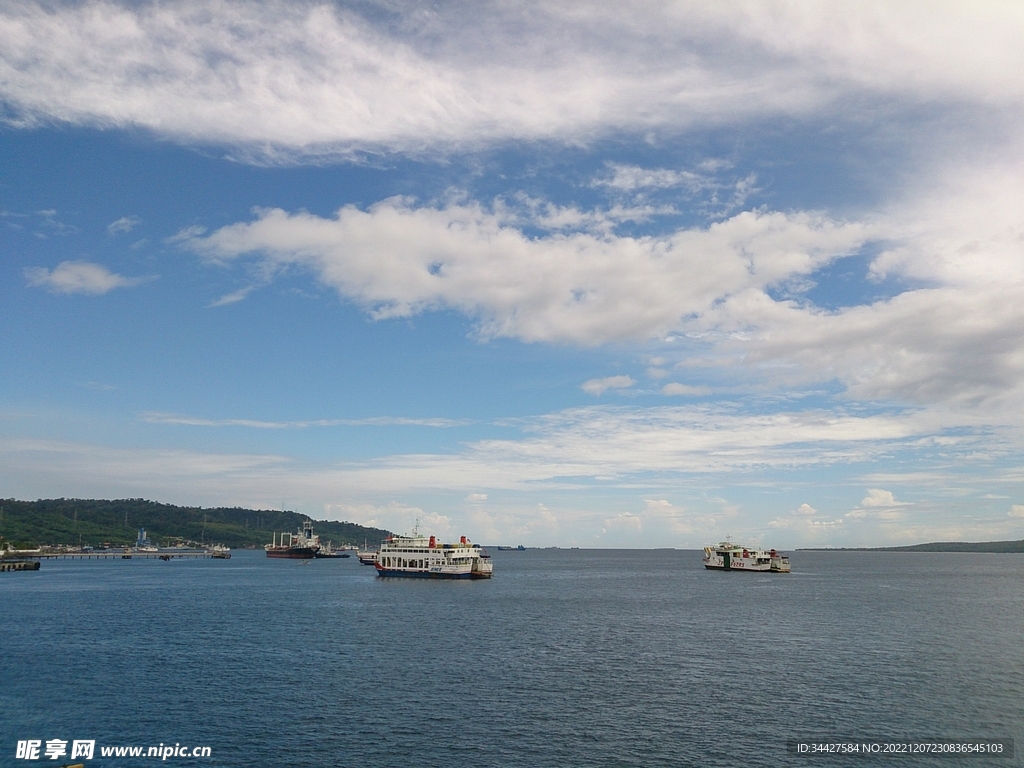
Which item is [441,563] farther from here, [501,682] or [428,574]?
[501,682]

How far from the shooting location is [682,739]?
51.8 metres

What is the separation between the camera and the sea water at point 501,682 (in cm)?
5062

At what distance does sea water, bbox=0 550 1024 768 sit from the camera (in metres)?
50.6

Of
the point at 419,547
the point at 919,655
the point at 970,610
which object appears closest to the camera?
the point at 919,655

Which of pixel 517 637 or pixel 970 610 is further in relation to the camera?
pixel 970 610

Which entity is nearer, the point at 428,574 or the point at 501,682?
the point at 501,682

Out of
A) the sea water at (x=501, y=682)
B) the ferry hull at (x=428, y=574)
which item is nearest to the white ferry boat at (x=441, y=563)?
the ferry hull at (x=428, y=574)

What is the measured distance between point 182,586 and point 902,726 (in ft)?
565

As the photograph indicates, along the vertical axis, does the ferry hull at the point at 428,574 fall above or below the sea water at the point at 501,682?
below

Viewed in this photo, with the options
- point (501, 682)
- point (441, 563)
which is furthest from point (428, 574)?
point (501, 682)

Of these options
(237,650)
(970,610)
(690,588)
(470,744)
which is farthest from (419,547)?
(470,744)

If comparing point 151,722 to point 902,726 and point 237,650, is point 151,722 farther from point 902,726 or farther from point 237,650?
point 902,726

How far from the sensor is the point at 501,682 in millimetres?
68250

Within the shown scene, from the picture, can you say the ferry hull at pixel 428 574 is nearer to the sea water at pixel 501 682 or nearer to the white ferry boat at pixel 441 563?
the white ferry boat at pixel 441 563
